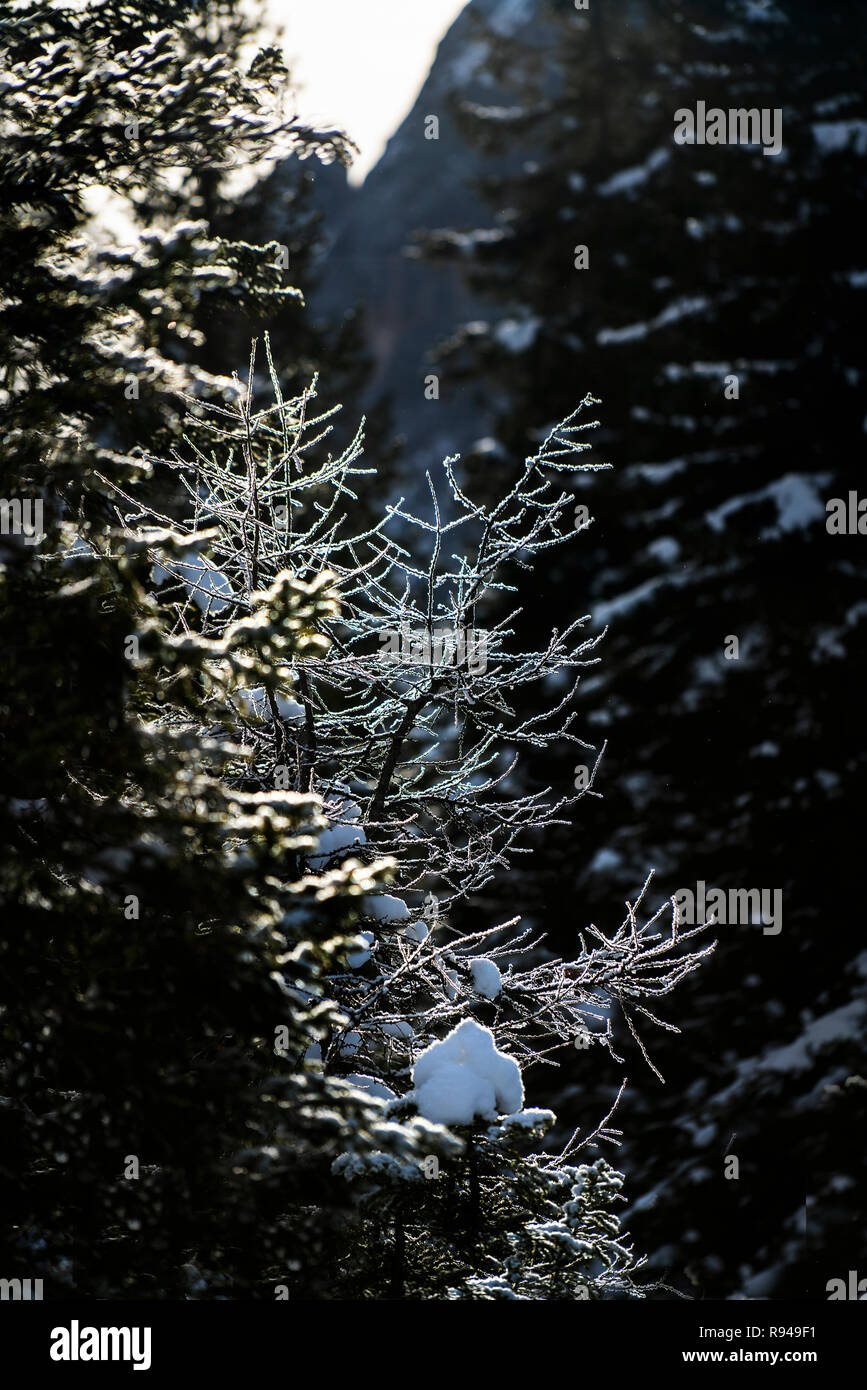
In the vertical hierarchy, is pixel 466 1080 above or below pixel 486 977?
below

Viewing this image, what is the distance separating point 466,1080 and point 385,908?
115 centimetres

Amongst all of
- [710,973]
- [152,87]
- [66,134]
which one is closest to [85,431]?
[66,134]

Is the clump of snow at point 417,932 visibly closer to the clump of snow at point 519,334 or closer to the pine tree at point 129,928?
the pine tree at point 129,928

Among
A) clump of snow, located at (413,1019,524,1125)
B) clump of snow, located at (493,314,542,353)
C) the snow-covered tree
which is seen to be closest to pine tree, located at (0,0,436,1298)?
the snow-covered tree

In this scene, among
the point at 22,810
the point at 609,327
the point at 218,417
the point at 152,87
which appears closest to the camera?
the point at 22,810

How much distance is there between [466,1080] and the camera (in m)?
4.34

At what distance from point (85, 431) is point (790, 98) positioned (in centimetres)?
1188

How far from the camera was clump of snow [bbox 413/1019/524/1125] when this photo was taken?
14.0 feet

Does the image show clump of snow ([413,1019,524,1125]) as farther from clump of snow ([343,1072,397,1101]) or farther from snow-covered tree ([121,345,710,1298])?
clump of snow ([343,1072,397,1101])

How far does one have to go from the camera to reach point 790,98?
1305 centimetres

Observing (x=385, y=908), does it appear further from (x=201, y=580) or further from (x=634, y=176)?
(x=634, y=176)

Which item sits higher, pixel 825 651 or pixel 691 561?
pixel 691 561

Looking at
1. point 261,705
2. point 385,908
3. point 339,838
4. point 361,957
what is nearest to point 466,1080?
point 361,957
